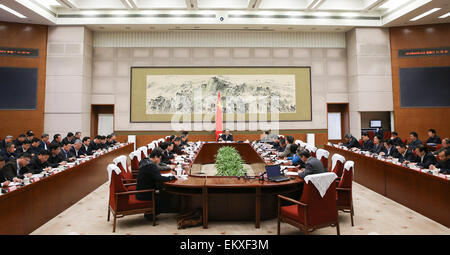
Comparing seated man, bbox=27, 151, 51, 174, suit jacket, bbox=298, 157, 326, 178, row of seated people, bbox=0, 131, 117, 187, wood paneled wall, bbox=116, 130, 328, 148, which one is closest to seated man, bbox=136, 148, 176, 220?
row of seated people, bbox=0, 131, 117, 187

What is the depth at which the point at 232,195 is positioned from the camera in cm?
374

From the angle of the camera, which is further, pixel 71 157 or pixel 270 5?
pixel 270 5

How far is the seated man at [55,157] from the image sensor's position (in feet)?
15.4

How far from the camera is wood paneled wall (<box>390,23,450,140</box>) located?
31.6ft

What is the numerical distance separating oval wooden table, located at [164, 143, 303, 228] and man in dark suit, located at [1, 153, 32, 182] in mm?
2086

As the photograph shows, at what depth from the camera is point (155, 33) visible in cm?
1055

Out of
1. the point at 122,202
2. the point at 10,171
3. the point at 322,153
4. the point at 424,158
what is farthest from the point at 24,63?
the point at 424,158

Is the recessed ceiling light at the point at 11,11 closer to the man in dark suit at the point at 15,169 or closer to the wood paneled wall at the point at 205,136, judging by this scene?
the wood paneled wall at the point at 205,136

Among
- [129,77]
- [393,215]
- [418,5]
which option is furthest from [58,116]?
[418,5]

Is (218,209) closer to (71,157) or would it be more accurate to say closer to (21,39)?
(71,157)

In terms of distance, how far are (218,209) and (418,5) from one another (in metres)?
9.12

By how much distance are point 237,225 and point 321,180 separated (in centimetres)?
146

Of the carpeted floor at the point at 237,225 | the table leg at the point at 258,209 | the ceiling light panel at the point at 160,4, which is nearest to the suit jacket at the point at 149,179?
the carpeted floor at the point at 237,225

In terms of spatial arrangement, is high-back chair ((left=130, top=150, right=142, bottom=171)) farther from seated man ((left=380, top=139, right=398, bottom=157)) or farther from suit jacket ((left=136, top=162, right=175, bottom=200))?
seated man ((left=380, top=139, right=398, bottom=157))
